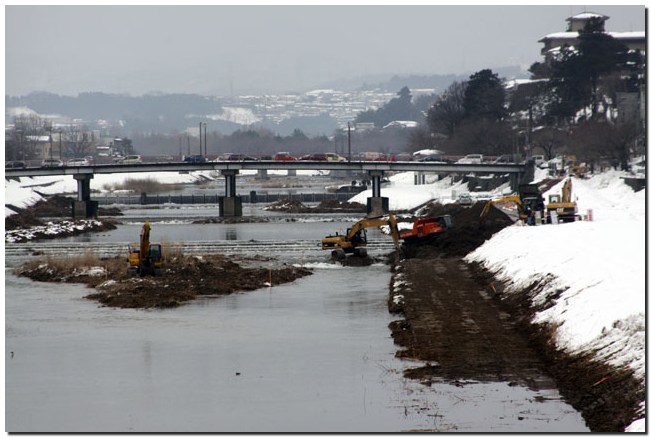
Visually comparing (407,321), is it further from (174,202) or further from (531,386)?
(174,202)

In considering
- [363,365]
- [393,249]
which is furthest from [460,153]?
[363,365]

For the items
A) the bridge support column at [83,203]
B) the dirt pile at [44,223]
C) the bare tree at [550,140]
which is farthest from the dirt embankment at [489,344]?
the bare tree at [550,140]

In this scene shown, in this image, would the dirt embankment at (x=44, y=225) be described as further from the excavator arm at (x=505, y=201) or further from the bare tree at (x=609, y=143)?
the bare tree at (x=609, y=143)

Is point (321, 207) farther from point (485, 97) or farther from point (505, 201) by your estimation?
point (505, 201)

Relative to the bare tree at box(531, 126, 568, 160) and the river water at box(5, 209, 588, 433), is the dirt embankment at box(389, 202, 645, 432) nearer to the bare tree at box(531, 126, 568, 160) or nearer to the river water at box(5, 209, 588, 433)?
the river water at box(5, 209, 588, 433)

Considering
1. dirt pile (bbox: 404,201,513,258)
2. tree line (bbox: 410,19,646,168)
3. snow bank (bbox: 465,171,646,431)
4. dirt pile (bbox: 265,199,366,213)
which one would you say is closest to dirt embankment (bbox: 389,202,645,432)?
snow bank (bbox: 465,171,646,431)

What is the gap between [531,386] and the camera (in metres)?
32.1

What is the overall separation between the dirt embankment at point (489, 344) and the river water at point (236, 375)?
2.11 feet

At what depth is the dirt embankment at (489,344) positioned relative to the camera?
29130mm

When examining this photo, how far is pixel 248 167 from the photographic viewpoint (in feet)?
446

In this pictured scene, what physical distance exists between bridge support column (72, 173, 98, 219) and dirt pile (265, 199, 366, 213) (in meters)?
20.3

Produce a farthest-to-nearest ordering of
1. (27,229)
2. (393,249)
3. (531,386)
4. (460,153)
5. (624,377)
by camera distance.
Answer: (460,153)
(27,229)
(393,249)
(531,386)
(624,377)

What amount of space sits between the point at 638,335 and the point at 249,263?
39.1 m

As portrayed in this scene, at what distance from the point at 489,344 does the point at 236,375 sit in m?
8.03
